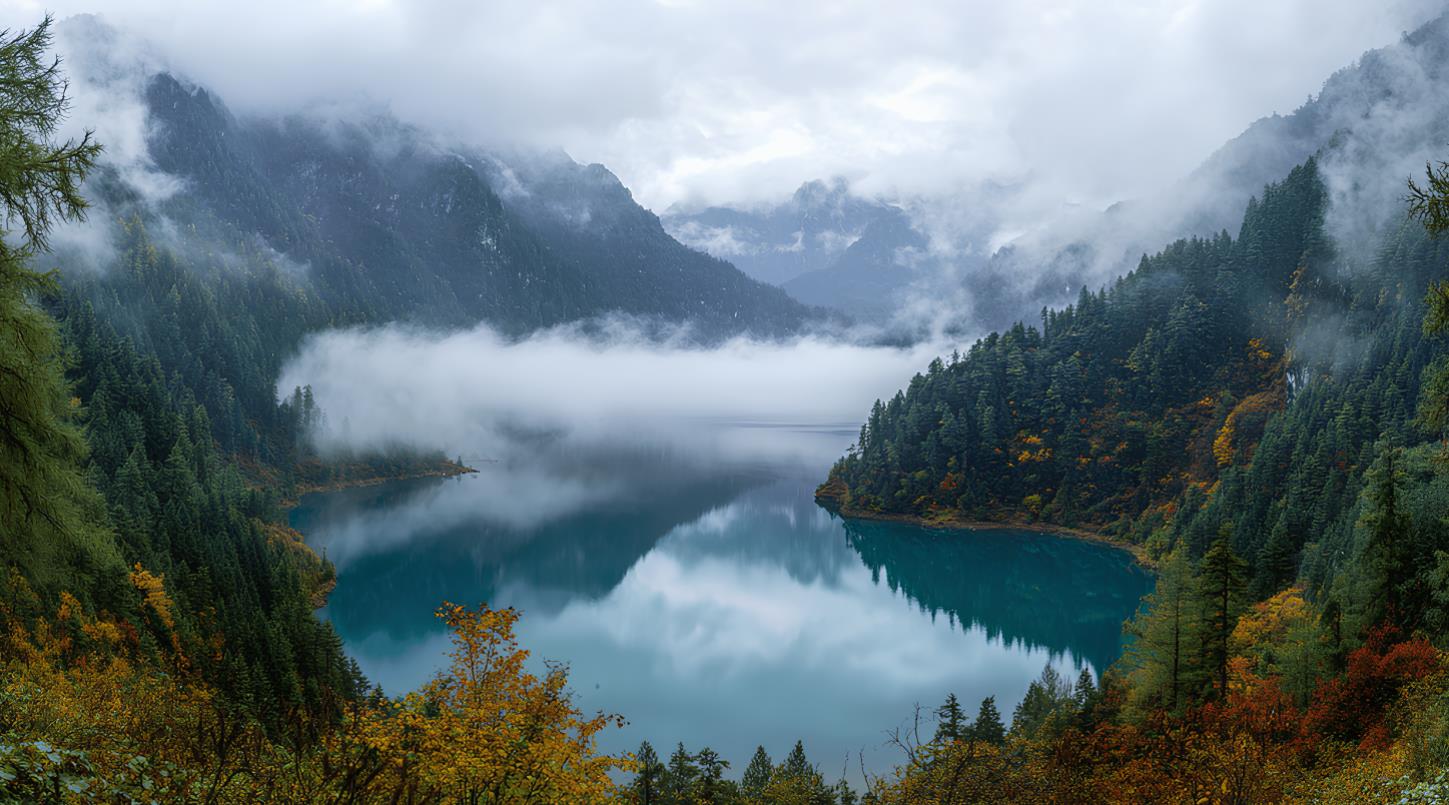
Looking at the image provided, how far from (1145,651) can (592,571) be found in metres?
65.5

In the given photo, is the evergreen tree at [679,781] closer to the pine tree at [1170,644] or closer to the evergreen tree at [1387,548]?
the pine tree at [1170,644]

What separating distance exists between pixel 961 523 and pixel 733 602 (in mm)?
48878

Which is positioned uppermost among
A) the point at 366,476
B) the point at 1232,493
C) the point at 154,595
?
the point at 366,476

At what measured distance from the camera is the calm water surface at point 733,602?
5097cm

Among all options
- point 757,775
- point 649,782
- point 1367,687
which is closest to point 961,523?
point 757,775

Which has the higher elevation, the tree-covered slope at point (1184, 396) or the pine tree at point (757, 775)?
the tree-covered slope at point (1184, 396)

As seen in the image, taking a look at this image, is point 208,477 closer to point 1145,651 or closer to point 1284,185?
point 1145,651

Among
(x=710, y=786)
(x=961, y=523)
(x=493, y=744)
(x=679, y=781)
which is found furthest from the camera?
(x=961, y=523)

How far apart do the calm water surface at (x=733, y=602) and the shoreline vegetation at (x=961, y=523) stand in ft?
7.79

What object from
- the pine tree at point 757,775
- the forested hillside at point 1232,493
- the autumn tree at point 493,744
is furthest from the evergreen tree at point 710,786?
the autumn tree at point 493,744

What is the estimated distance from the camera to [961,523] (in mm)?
114812

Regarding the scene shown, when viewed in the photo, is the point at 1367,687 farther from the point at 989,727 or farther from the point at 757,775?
the point at 757,775

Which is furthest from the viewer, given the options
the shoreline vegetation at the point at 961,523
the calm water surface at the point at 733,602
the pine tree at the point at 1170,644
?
the shoreline vegetation at the point at 961,523

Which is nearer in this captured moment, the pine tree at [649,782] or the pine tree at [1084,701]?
the pine tree at [649,782]
